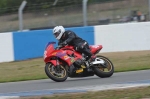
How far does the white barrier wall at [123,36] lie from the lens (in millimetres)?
19469

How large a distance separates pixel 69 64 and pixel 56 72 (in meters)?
0.39

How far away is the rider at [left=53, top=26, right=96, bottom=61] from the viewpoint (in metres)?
11.5

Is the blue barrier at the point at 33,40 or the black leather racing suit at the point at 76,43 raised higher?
the black leather racing suit at the point at 76,43

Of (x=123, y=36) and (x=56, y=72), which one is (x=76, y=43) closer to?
(x=56, y=72)

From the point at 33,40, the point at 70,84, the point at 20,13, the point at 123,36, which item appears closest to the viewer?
the point at 70,84

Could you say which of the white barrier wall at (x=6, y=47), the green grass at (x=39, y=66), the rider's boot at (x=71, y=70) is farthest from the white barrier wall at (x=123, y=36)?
the rider's boot at (x=71, y=70)

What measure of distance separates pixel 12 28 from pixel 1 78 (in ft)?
20.0

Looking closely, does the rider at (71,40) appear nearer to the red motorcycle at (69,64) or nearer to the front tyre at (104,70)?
the red motorcycle at (69,64)

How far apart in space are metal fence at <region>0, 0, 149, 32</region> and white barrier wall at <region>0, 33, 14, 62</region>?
4.06ft

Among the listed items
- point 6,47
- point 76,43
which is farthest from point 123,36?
point 76,43

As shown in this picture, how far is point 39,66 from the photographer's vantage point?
55.0ft

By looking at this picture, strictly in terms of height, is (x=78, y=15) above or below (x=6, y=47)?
above

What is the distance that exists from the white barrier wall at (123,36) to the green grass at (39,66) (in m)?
0.39

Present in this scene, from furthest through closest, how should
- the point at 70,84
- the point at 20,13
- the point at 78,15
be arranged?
1. the point at 78,15
2. the point at 20,13
3. the point at 70,84
